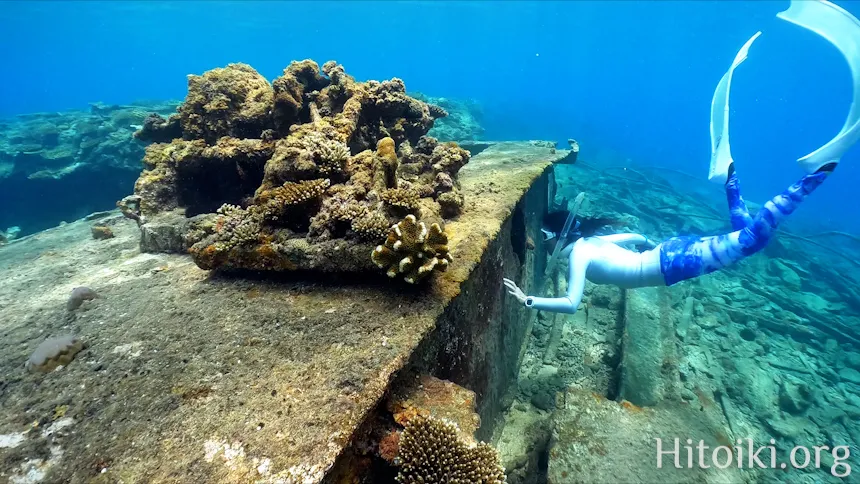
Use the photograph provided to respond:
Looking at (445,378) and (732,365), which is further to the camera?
(732,365)

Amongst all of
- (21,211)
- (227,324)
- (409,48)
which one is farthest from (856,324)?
(409,48)

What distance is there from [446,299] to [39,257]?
23.4 feet

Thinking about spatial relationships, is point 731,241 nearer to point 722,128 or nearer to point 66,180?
point 722,128

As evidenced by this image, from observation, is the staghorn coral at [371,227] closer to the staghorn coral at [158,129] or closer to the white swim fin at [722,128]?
the staghorn coral at [158,129]

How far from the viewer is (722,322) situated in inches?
348

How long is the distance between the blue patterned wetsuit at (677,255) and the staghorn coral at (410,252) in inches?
78.6

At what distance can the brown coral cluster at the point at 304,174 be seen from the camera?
12.5 ft

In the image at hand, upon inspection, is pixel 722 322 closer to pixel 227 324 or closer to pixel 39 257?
pixel 227 324

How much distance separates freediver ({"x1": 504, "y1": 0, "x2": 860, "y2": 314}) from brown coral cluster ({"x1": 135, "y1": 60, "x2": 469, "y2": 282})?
207 centimetres

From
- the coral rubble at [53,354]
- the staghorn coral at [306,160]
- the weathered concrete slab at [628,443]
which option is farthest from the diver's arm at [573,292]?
the coral rubble at [53,354]

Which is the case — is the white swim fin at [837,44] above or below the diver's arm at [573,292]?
above

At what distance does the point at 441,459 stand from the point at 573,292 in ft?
10.7

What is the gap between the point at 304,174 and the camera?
4551mm

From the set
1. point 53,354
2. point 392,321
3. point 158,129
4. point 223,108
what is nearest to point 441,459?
point 392,321
